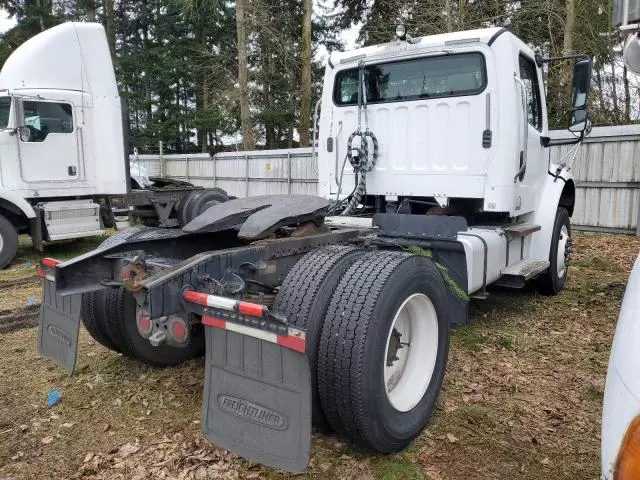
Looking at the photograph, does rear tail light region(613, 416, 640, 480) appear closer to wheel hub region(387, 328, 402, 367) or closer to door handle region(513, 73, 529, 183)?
wheel hub region(387, 328, 402, 367)

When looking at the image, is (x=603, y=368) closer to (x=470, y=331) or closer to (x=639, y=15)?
(x=470, y=331)

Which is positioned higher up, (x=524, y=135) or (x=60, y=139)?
(x=60, y=139)

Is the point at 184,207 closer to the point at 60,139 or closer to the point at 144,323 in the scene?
the point at 60,139

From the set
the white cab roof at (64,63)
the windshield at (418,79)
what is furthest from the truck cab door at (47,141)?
the windshield at (418,79)

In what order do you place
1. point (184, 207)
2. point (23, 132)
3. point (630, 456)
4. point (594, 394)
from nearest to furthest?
point (630, 456) → point (594, 394) → point (23, 132) → point (184, 207)

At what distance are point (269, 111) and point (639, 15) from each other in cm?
2165

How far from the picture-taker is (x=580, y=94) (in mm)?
5184

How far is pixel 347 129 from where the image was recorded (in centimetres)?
561

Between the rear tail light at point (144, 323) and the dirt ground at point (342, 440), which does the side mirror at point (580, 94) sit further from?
the rear tail light at point (144, 323)

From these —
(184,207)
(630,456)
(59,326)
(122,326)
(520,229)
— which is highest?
(520,229)

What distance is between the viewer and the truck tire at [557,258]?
19.2 feet

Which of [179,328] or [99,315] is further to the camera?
[99,315]

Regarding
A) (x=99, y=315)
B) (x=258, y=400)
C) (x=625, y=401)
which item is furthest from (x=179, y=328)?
(x=625, y=401)

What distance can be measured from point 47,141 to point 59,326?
6.86 m
